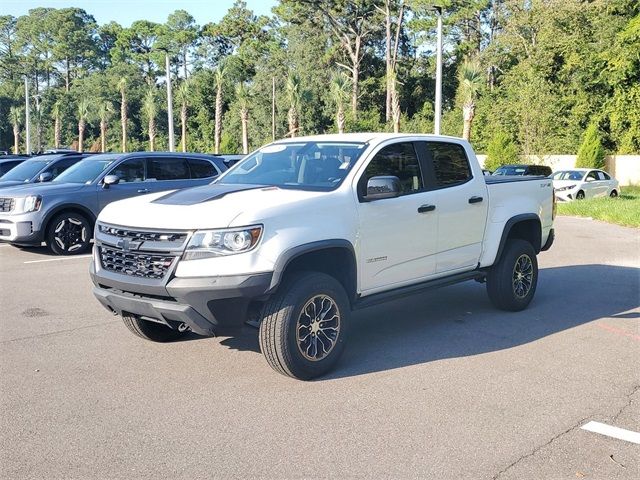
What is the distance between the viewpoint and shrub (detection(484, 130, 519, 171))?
124ft

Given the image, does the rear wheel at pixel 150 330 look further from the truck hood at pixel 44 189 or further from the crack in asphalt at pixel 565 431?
the truck hood at pixel 44 189

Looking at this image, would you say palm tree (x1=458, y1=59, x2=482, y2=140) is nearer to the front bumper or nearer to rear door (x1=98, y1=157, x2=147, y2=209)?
rear door (x1=98, y1=157, x2=147, y2=209)

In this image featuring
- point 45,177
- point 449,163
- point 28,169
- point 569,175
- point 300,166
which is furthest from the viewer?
point 569,175

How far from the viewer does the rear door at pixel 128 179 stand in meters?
12.1

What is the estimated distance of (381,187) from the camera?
5496mm

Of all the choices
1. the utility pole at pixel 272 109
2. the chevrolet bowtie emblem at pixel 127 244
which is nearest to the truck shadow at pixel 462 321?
the chevrolet bowtie emblem at pixel 127 244

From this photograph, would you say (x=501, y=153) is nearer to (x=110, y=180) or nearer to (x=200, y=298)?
(x=110, y=180)

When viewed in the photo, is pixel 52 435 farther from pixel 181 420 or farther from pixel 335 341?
pixel 335 341

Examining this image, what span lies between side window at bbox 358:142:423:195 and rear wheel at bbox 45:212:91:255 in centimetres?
747

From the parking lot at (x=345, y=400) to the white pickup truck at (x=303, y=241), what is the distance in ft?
1.49

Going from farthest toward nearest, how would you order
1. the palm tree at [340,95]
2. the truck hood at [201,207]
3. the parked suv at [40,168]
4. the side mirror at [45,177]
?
the palm tree at [340,95], the parked suv at [40,168], the side mirror at [45,177], the truck hood at [201,207]

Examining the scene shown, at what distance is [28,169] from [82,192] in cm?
435

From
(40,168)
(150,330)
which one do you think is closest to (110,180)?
(40,168)

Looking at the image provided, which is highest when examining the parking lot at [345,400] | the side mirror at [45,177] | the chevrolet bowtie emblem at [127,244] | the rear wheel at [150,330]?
the side mirror at [45,177]
